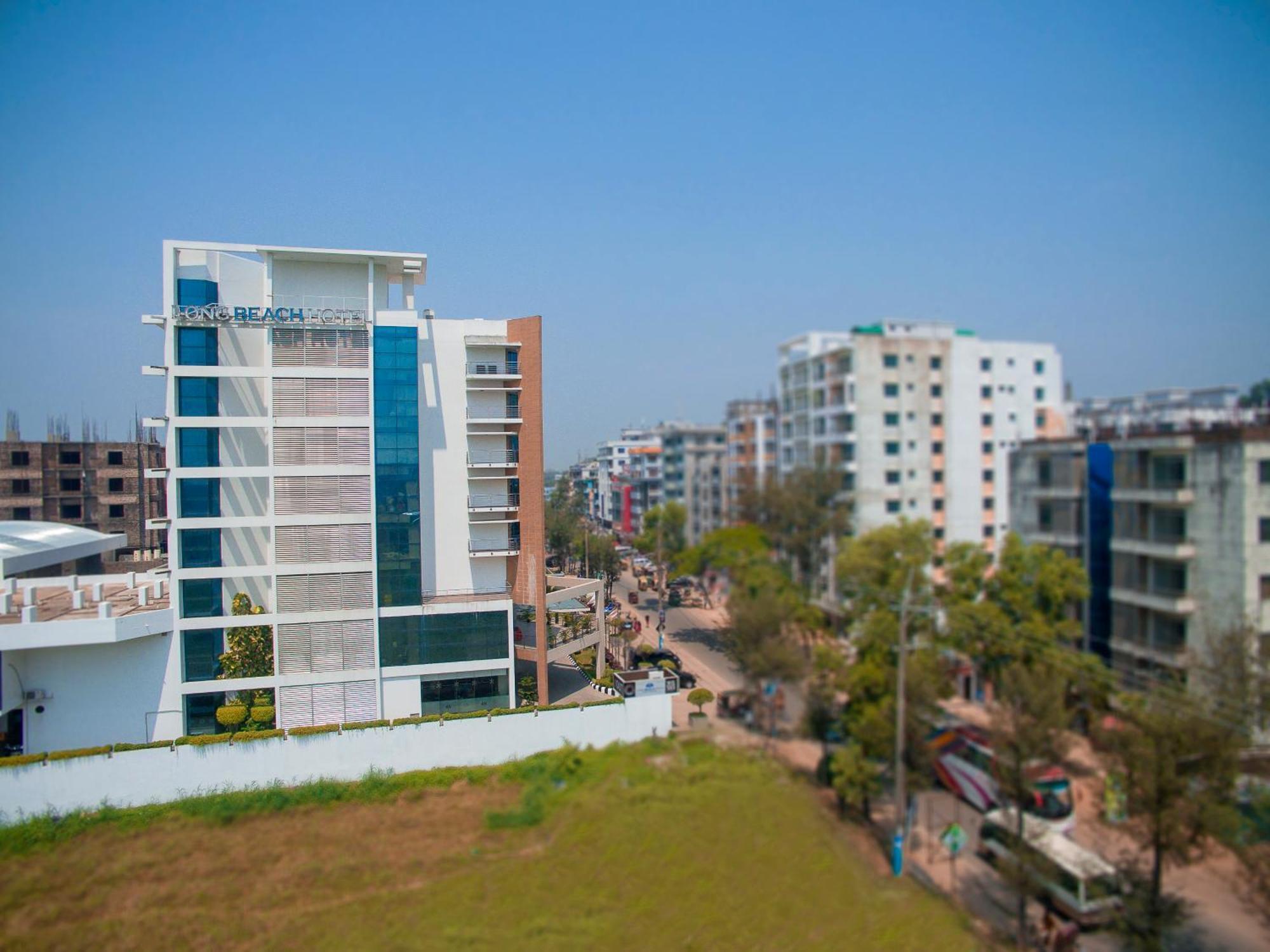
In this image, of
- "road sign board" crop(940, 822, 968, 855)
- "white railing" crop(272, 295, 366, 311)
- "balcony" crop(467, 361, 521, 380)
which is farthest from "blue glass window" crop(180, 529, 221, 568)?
"road sign board" crop(940, 822, 968, 855)

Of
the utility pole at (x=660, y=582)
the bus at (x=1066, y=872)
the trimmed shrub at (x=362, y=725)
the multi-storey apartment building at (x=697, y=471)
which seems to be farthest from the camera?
the trimmed shrub at (x=362, y=725)

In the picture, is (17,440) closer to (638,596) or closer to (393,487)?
(393,487)

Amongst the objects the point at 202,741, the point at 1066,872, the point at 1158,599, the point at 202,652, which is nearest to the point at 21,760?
the point at 202,741

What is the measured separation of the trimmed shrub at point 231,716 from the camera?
22.3ft

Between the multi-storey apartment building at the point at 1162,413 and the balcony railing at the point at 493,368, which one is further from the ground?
the balcony railing at the point at 493,368

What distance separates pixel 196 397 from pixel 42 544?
3.93 metres

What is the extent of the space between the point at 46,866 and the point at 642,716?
14.0ft

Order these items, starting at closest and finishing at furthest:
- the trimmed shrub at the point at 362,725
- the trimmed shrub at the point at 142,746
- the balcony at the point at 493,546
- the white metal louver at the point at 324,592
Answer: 1. the trimmed shrub at the point at 142,746
2. the trimmed shrub at the point at 362,725
3. the white metal louver at the point at 324,592
4. the balcony at the point at 493,546

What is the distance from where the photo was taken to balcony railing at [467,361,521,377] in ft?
26.3

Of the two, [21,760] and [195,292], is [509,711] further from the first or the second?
[195,292]

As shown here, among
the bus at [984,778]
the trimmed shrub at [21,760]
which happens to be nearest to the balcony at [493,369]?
the trimmed shrub at [21,760]

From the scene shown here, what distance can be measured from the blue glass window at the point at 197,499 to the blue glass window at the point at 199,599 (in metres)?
0.60

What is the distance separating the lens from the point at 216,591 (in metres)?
7.02

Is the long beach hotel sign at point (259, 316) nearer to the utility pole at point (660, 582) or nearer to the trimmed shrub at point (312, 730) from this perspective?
the trimmed shrub at point (312, 730)
